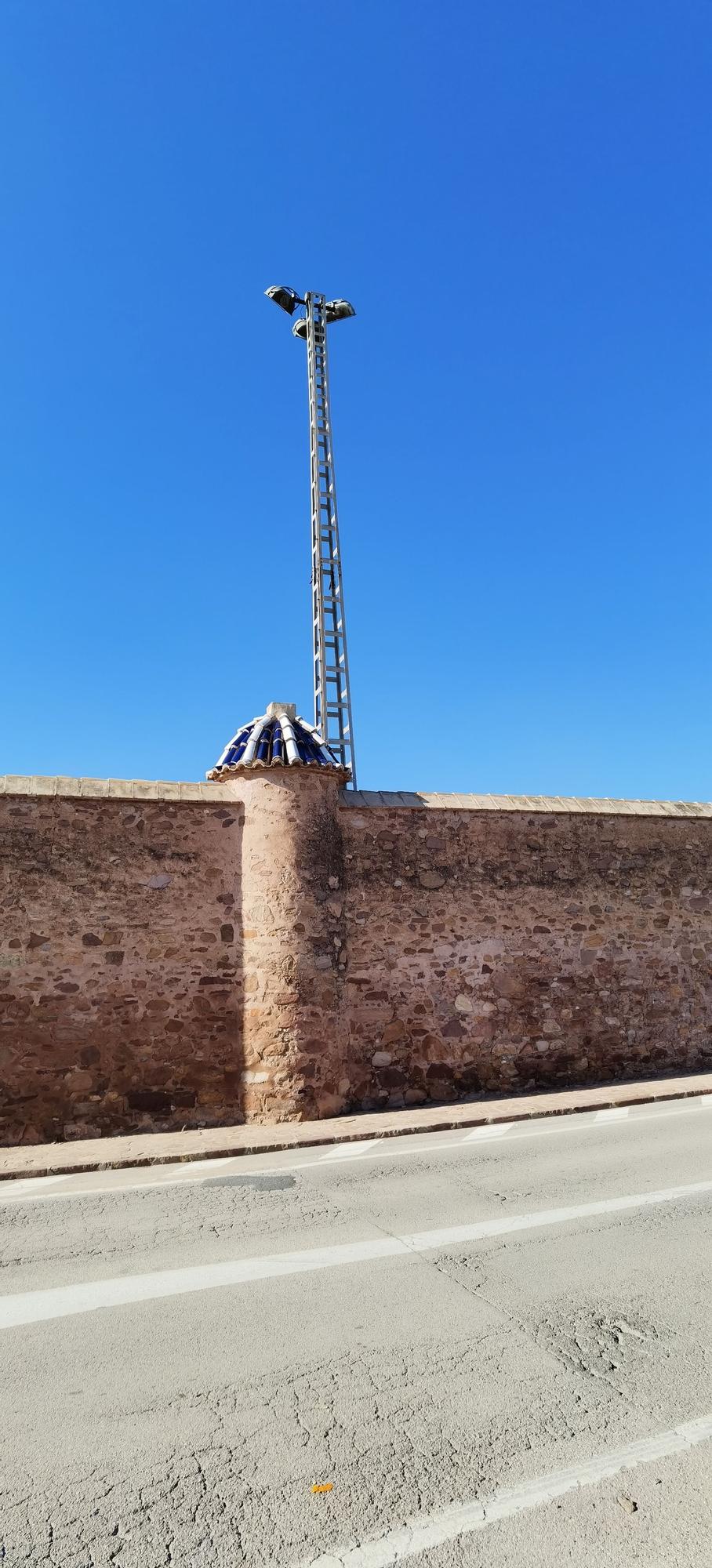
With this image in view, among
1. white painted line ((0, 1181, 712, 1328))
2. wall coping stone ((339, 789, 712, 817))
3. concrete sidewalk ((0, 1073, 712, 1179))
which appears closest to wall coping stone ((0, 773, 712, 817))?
wall coping stone ((339, 789, 712, 817))

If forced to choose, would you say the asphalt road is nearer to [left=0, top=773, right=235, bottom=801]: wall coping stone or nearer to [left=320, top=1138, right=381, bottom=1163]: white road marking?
[left=320, top=1138, right=381, bottom=1163]: white road marking

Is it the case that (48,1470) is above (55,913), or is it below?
below

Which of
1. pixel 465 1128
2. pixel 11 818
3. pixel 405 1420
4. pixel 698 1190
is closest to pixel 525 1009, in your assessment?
pixel 465 1128

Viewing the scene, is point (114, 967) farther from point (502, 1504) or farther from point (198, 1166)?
point (502, 1504)

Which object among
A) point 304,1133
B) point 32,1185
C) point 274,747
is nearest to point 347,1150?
point 304,1133

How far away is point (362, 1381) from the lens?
331cm

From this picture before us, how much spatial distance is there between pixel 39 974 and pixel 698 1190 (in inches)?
270

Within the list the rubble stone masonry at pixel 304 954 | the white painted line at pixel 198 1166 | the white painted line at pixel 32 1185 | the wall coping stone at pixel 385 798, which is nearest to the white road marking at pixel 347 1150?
the white painted line at pixel 198 1166

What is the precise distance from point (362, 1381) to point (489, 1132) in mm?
5703

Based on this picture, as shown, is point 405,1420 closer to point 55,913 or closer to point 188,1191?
point 188,1191

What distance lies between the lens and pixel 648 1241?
4.87 meters

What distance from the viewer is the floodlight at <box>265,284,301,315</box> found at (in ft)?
63.9

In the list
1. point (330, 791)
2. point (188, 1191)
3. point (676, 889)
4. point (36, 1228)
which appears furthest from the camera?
point (676, 889)

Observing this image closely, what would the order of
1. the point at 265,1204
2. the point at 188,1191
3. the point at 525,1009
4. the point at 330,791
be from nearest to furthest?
the point at 265,1204 → the point at 188,1191 → the point at 330,791 → the point at 525,1009
